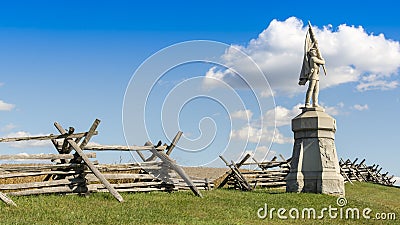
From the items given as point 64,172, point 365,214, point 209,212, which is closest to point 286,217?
point 209,212

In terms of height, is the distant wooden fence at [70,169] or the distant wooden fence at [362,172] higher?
the distant wooden fence at [362,172]

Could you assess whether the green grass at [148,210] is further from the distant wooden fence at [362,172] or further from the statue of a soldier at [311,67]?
the distant wooden fence at [362,172]

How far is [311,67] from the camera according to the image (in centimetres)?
1812

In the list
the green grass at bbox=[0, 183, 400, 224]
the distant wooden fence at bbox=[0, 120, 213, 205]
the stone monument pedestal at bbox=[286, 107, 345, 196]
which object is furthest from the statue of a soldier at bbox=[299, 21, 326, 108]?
the distant wooden fence at bbox=[0, 120, 213, 205]

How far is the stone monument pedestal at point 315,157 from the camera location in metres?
17.2

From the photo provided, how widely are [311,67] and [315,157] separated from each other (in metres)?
3.15

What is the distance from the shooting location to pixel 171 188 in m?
15.5

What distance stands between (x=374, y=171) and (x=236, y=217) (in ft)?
96.0
